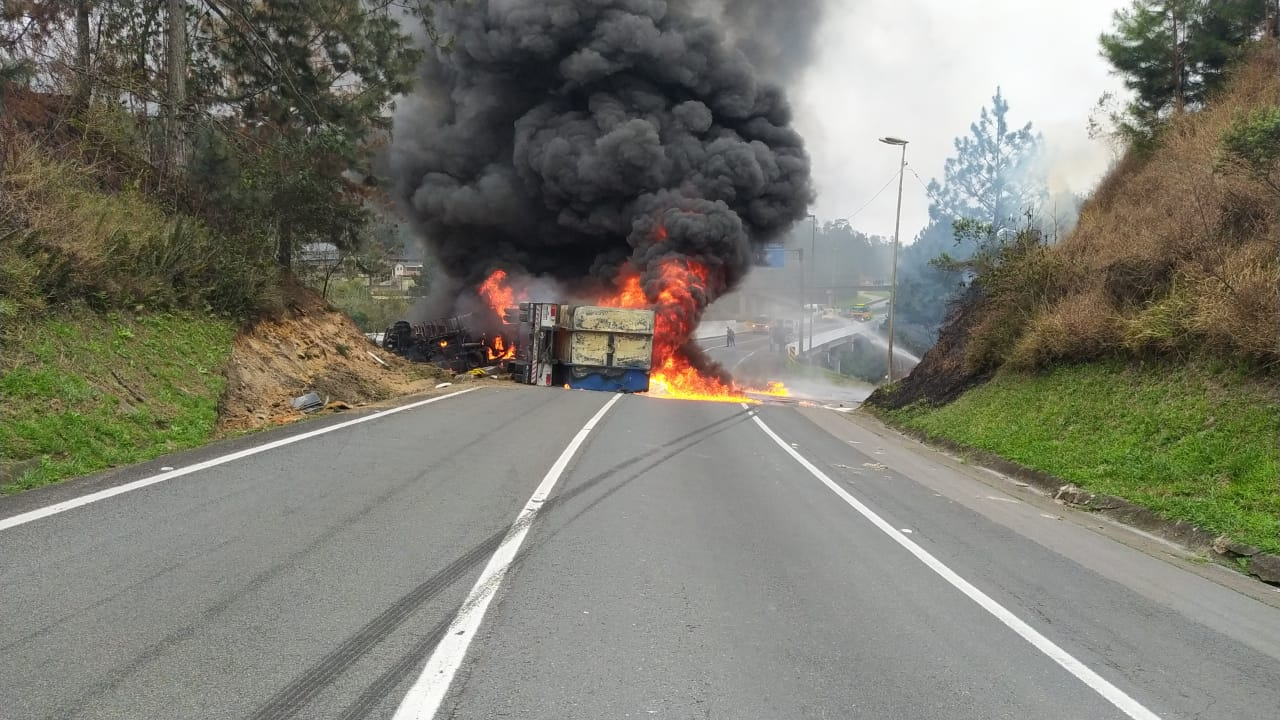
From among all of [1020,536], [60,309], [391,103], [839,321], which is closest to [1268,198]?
[1020,536]

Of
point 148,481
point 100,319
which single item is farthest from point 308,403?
point 148,481

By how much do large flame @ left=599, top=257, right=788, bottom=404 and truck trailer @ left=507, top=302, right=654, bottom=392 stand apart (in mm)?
2633

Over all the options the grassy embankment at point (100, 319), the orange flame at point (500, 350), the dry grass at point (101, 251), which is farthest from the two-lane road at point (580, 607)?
the orange flame at point (500, 350)

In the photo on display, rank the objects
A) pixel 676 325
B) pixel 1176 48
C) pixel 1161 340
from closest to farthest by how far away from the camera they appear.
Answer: pixel 1161 340, pixel 1176 48, pixel 676 325

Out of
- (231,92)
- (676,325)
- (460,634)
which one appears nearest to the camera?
(460,634)

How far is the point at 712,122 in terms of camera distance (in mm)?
31922

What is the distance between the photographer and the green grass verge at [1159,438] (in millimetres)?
8021

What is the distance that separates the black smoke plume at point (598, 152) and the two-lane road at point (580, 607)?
2098cm

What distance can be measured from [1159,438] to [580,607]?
8.57 metres

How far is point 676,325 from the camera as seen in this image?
27.9 meters

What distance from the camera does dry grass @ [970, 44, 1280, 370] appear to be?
1070 centimetres

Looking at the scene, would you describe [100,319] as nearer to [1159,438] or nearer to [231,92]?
[231,92]

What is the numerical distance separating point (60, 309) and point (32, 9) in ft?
28.4

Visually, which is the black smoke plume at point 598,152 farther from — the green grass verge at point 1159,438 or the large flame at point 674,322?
the green grass verge at point 1159,438
